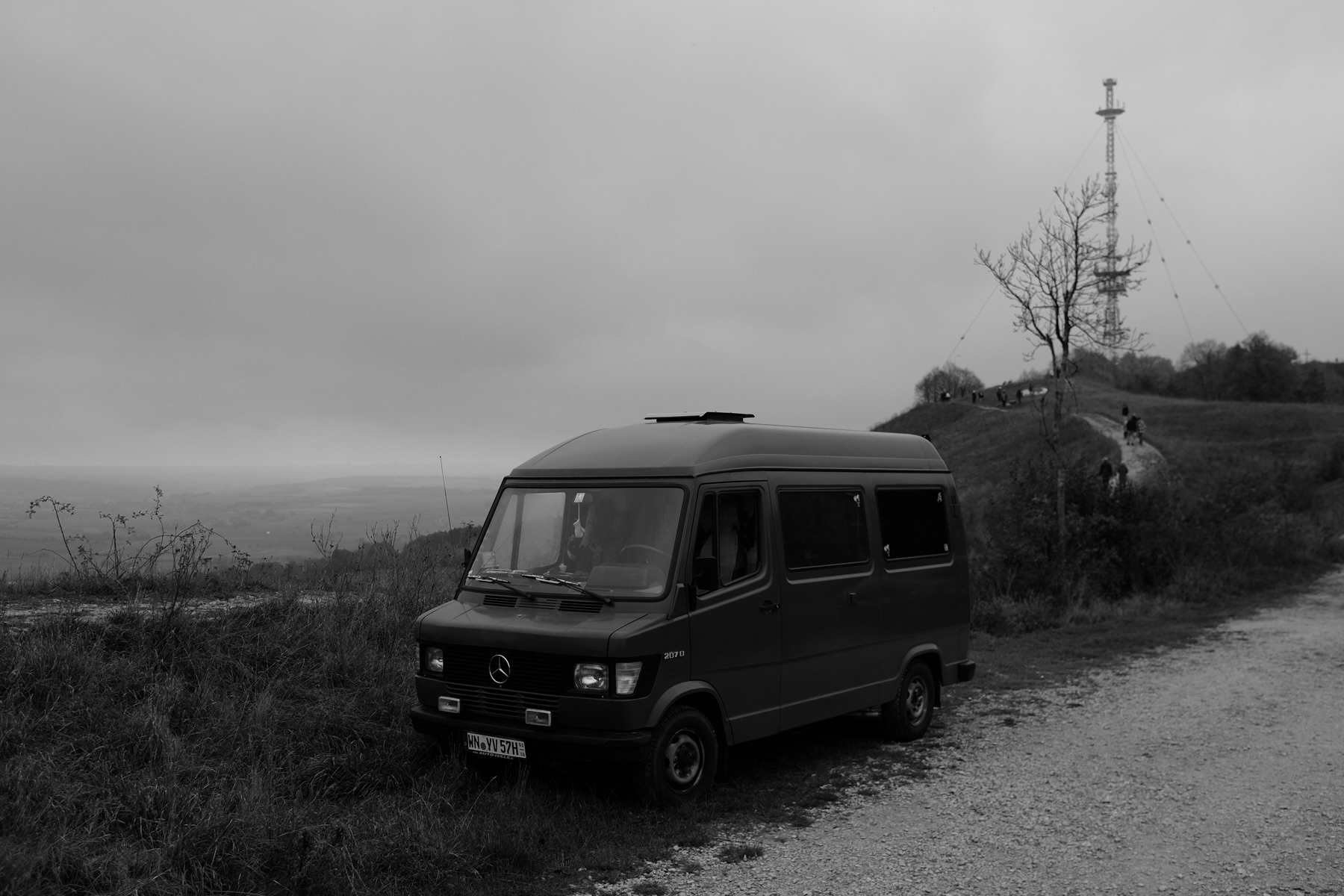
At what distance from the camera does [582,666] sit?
6.82 m

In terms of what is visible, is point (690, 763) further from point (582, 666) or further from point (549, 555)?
point (549, 555)

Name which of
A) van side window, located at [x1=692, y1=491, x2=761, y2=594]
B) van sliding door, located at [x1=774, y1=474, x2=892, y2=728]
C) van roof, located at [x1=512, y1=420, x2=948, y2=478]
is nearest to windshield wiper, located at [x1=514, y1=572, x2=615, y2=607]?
van side window, located at [x1=692, y1=491, x2=761, y2=594]

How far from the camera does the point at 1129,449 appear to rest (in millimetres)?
49688

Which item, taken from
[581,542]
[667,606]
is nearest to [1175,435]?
[581,542]

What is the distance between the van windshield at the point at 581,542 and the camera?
7305 mm

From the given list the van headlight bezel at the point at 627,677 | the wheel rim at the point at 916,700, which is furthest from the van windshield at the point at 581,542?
the wheel rim at the point at 916,700

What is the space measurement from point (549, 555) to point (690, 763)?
177 centimetres

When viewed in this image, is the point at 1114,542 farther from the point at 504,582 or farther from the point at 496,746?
the point at 496,746

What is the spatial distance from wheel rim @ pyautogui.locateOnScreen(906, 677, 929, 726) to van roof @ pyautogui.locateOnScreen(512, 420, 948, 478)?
7.01 ft

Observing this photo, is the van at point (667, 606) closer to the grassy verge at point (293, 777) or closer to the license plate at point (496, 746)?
the license plate at point (496, 746)

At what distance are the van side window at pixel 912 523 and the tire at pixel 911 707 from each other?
1068mm

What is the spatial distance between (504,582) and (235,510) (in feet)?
17.4

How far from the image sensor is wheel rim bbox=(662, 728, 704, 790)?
711 cm

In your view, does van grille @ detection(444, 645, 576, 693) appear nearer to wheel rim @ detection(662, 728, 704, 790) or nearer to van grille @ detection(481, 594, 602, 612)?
van grille @ detection(481, 594, 602, 612)
